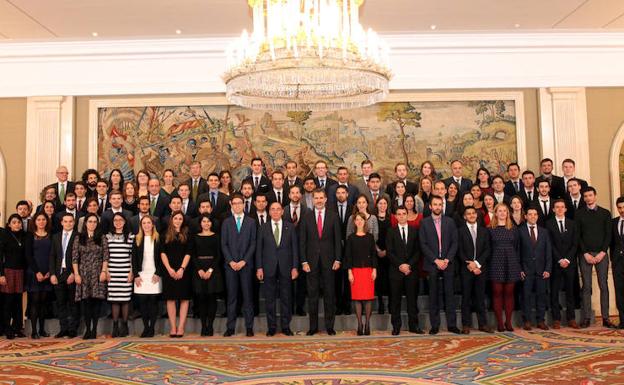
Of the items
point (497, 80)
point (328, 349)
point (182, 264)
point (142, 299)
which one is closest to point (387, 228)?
point (328, 349)

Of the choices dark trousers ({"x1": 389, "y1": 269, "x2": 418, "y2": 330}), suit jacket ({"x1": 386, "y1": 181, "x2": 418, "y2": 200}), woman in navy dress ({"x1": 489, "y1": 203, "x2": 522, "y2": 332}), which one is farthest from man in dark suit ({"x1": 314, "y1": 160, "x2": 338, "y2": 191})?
woman in navy dress ({"x1": 489, "y1": 203, "x2": 522, "y2": 332})

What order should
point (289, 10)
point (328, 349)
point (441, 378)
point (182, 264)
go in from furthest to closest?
point (182, 264) < point (328, 349) < point (289, 10) < point (441, 378)

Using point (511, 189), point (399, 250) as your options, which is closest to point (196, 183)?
point (399, 250)

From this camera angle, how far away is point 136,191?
30.8 ft

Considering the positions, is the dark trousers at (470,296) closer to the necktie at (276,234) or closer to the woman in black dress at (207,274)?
the necktie at (276,234)

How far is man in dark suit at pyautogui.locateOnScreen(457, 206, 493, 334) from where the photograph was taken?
326 inches

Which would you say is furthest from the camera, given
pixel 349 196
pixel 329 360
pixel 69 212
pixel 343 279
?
pixel 349 196

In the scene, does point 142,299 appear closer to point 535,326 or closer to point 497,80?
point 535,326

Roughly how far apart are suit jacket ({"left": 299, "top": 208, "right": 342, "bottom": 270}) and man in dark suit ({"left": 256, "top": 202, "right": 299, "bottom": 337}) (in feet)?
0.43

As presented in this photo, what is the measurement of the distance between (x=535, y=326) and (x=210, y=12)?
255 inches

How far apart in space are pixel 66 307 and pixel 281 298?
2.84 metres

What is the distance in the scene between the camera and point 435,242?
8.30 metres

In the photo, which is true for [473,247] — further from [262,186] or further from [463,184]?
[262,186]

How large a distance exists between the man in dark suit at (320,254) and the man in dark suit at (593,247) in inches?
132
